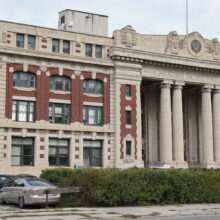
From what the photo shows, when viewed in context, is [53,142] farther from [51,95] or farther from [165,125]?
[165,125]

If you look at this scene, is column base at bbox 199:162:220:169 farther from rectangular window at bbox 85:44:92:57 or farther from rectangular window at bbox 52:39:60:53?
rectangular window at bbox 52:39:60:53

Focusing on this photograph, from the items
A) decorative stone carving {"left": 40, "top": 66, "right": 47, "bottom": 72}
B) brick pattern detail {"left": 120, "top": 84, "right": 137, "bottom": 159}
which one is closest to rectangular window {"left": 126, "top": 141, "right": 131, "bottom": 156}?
brick pattern detail {"left": 120, "top": 84, "right": 137, "bottom": 159}

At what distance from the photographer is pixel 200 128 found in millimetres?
62875

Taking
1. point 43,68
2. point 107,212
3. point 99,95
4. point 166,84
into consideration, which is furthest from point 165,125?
point 107,212

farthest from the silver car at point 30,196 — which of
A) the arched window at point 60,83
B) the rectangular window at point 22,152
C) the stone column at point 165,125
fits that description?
the stone column at point 165,125

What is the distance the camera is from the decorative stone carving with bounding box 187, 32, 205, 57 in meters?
58.9

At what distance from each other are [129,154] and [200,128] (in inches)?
565

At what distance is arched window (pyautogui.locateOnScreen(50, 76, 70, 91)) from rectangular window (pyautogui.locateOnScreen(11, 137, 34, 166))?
6353 millimetres

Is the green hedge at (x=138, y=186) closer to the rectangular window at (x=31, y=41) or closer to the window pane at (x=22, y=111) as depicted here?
the window pane at (x=22, y=111)

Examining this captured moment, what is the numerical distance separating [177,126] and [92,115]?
37.7ft

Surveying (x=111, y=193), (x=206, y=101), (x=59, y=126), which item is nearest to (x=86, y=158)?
(x=59, y=126)

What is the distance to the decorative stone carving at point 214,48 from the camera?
198ft

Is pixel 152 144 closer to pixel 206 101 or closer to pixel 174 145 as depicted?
pixel 174 145

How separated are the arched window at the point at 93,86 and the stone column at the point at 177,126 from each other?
1019 centimetres
